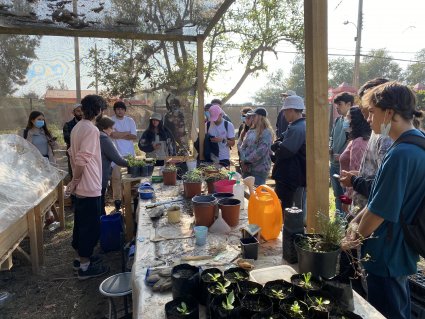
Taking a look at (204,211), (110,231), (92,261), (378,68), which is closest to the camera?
(204,211)

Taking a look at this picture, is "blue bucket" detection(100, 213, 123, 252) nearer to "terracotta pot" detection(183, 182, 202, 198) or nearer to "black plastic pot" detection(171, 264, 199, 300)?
"terracotta pot" detection(183, 182, 202, 198)

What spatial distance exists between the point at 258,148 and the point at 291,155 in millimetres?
869

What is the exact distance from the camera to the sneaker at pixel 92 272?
3518 mm

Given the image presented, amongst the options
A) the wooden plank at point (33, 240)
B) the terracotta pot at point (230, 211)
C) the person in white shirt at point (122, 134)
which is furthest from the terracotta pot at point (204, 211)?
the person in white shirt at point (122, 134)

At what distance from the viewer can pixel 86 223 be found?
335cm

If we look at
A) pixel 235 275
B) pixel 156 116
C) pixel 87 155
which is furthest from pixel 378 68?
pixel 235 275

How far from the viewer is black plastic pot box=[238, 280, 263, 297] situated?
4.19 feet

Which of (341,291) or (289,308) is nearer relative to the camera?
(289,308)

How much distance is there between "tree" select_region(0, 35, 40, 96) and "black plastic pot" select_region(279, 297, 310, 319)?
717 cm

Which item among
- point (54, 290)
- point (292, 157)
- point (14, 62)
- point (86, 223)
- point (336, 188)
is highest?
point (14, 62)

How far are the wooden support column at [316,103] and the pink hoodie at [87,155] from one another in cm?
222

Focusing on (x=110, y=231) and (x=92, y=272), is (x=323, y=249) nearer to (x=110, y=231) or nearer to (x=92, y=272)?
(x=92, y=272)

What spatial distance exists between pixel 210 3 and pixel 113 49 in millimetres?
3708

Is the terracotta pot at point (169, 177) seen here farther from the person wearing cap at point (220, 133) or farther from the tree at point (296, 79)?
the tree at point (296, 79)
